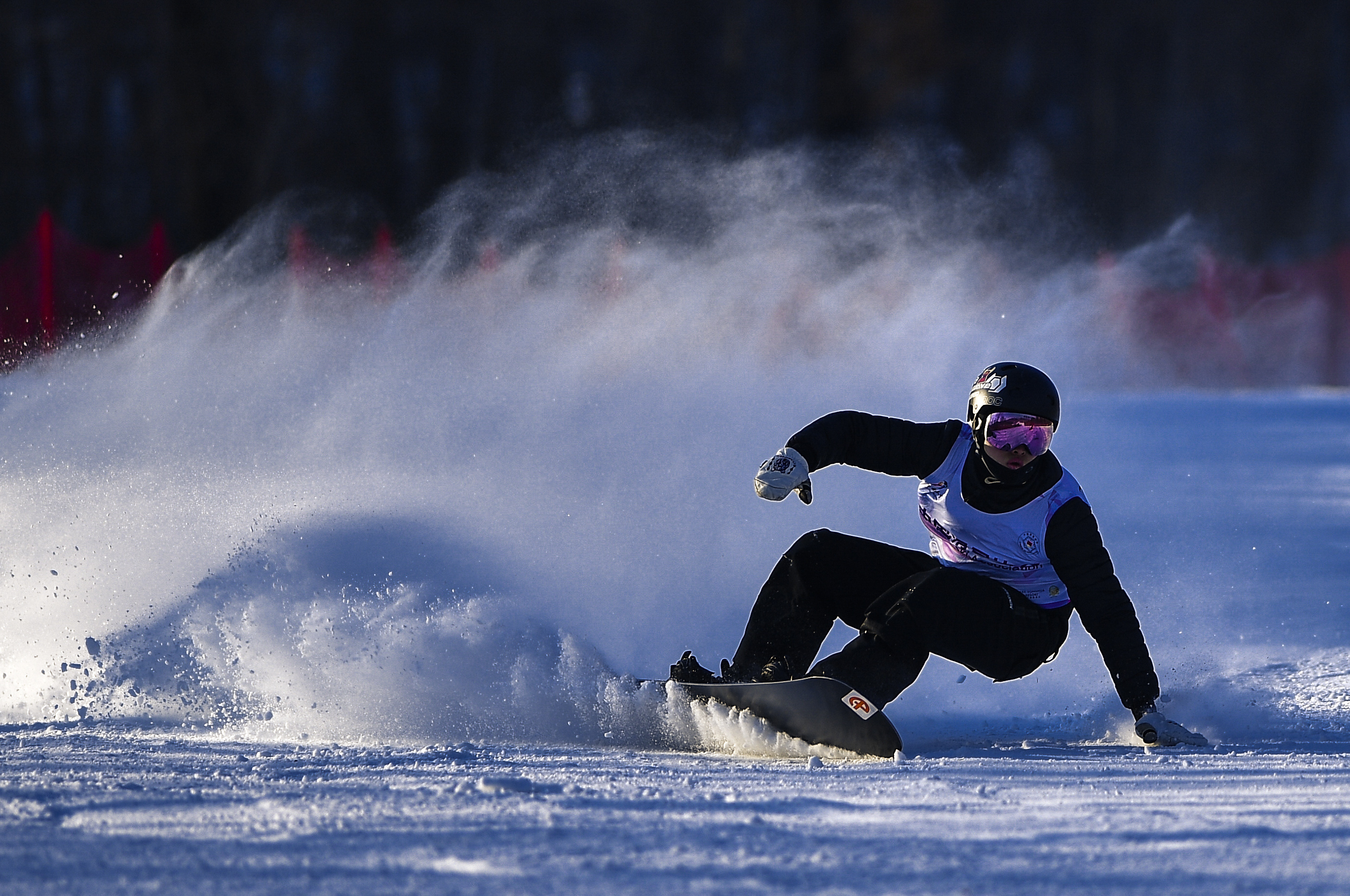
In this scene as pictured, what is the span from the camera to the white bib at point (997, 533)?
13.3 ft

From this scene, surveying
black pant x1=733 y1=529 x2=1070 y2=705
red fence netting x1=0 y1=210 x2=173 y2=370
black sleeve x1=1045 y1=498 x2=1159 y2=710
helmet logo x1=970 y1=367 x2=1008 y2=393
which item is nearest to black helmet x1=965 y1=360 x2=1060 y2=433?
helmet logo x1=970 y1=367 x2=1008 y2=393

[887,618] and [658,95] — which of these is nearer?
[887,618]

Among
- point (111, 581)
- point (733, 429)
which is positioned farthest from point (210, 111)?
point (111, 581)

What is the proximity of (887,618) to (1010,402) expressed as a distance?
2.21 feet

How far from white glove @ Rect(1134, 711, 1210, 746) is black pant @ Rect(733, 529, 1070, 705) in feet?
0.98

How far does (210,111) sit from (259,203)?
4.11 metres

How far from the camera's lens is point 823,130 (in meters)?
21.4

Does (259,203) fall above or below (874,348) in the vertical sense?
above

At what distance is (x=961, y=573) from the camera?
3.95 m

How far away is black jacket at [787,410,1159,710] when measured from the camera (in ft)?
13.1

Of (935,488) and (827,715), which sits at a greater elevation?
(935,488)

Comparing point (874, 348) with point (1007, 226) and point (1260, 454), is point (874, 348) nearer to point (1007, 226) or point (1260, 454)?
point (1260, 454)

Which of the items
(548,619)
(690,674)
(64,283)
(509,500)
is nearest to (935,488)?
(690,674)

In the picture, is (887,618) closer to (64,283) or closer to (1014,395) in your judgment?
(1014,395)
